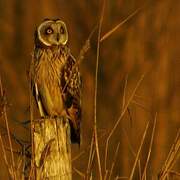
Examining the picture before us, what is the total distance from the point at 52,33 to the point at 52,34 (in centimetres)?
3

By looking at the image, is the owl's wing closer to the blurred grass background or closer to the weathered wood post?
the weathered wood post

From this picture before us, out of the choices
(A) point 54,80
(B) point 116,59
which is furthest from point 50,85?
(B) point 116,59

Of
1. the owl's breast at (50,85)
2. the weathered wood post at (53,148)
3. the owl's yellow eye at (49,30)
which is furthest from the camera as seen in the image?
the owl's yellow eye at (49,30)

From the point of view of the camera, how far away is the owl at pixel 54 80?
3.83 m

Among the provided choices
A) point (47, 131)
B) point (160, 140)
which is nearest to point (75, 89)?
point (47, 131)

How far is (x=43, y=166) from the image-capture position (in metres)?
2.85

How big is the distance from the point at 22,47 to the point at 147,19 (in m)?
0.94

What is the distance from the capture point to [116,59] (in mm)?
6078

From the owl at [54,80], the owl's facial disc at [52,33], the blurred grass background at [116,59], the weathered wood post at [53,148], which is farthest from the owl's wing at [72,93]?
the blurred grass background at [116,59]

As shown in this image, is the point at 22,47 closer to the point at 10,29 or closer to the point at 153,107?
the point at 10,29

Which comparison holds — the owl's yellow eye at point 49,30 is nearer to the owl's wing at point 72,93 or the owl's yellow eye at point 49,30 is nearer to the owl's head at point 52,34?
the owl's head at point 52,34

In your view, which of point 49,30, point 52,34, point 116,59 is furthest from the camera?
point 116,59

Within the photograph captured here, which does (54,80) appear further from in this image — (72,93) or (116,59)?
(116,59)

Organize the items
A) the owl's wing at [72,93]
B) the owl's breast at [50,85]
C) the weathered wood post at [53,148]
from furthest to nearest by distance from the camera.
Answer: the owl's breast at [50,85]
the owl's wing at [72,93]
the weathered wood post at [53,148]
